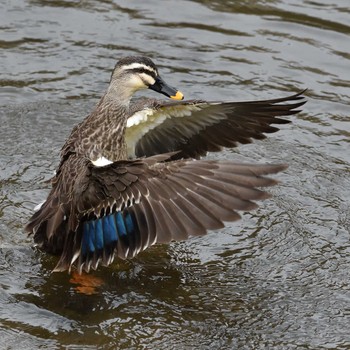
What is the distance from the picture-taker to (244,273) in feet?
28.7

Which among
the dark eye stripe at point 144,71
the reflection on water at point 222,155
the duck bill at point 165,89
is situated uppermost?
the dark eye stripe at point 144,71

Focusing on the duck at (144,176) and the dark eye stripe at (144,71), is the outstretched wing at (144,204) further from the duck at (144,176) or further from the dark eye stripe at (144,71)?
the dark eye stripe at (144,71)

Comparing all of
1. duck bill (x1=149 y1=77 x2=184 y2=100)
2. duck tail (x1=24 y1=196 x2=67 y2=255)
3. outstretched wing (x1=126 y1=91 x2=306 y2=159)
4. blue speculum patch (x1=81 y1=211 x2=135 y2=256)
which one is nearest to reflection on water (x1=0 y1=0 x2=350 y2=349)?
duck tail (x1=24 y1=196 x2=67 y2=255)

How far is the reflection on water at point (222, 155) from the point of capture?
797cm

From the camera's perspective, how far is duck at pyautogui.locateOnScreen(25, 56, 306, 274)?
24.5 ft

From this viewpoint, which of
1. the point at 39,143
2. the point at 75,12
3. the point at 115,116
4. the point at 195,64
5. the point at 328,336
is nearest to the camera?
the point at 328,336

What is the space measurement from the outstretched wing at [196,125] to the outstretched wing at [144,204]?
137cm

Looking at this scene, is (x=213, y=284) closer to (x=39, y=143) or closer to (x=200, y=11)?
(x=39, y=143)

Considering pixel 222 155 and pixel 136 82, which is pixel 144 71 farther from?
pixel 222 155

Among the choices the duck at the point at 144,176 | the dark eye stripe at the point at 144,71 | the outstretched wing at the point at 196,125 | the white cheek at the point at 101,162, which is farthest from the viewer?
the dark eye stripe at the point at 144,71

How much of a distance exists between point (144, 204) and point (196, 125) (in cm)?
182

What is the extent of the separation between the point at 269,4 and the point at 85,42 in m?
2.85

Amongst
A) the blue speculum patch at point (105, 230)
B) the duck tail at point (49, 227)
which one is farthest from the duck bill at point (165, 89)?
the blue speculum patch at point (105, 230)

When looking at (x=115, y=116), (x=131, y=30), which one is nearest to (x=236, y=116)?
(x=115, y=116)
